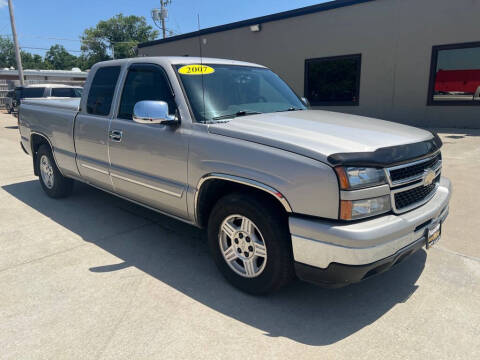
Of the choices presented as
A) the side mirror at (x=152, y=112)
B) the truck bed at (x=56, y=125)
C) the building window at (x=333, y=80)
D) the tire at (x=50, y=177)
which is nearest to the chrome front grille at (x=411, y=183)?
the side mirror at (x=152, y=112)

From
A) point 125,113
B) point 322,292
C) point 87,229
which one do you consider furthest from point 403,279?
point 87,229

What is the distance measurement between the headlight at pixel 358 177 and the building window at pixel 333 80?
11859mm

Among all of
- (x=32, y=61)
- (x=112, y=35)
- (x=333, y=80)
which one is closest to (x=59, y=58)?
(x=32, y=61)

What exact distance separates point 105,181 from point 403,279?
→ 3.30m

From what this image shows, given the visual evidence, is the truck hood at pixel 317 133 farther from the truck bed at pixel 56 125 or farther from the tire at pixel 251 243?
the truck bed at pixel 56 125

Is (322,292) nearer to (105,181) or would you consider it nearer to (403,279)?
(403,279)

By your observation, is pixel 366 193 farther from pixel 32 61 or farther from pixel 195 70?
pixel 32 61

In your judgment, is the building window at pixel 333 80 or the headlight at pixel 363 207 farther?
the building window at pixel 333 80

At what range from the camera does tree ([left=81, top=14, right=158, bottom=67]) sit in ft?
256

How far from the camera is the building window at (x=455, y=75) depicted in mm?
11219

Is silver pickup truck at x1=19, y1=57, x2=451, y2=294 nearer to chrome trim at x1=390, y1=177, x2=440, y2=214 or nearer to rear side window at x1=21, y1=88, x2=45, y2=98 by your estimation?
chrome trim at x1=390, y1=177, x2=440, y2=214

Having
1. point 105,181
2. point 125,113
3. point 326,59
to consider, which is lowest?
point 105,181

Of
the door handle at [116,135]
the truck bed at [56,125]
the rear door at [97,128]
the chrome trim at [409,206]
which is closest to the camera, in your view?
the chrome trim at [409,206]

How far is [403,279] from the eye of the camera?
332 cm
